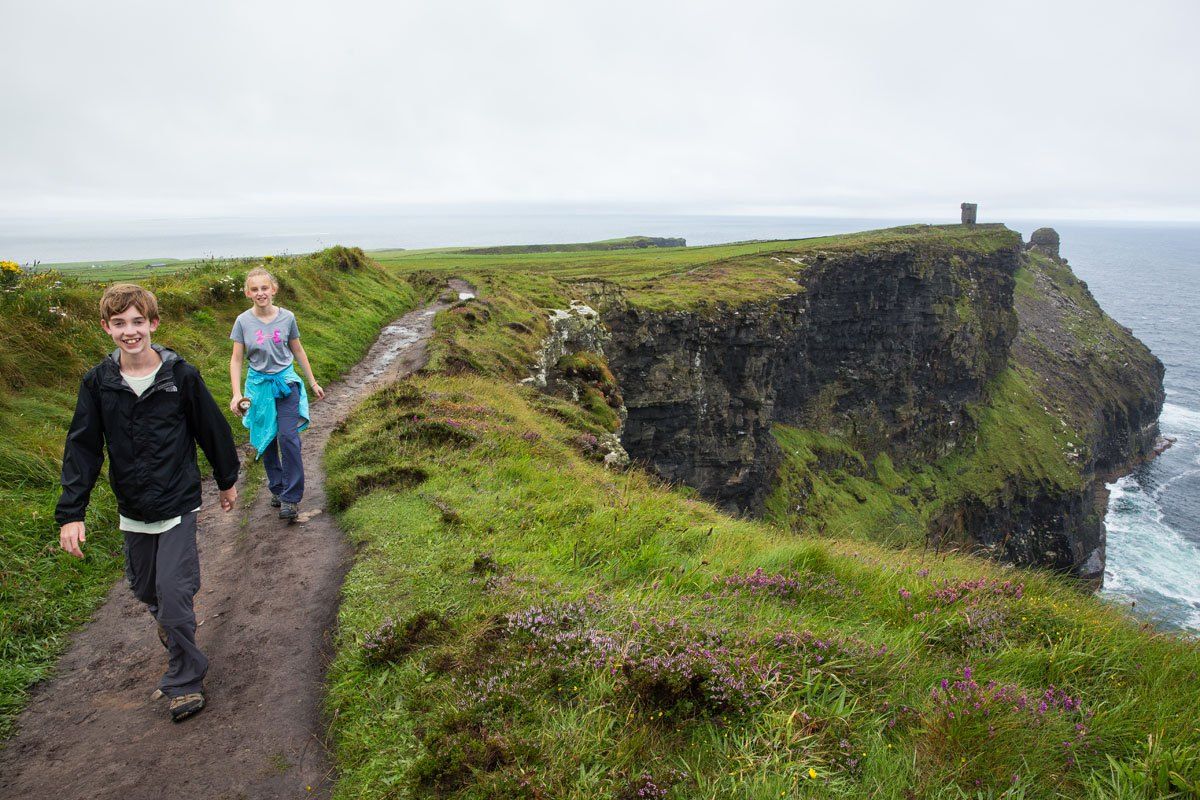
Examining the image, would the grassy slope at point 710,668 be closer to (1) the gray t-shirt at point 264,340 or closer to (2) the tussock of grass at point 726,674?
(2) the tussock of grass at point 726,674

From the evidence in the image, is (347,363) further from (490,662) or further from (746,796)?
(746,796)

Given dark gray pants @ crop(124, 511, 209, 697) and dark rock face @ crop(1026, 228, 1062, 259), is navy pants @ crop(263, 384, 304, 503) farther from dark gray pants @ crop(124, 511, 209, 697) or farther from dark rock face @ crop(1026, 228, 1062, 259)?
dark rock face @ crop(1026, 228, 1062, 259)

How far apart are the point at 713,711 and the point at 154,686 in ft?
18.0

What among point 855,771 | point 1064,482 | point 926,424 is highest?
point 855,771

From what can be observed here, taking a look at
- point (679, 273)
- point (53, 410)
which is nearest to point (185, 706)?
point (53, 410)

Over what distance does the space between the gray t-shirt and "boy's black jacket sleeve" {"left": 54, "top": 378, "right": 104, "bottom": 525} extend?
3754 mm

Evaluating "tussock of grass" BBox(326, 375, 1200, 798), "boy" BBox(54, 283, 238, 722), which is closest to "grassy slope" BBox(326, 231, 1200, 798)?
"tussock of grass" BBox(326, 375, 1200, 798)

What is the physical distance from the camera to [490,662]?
527cm

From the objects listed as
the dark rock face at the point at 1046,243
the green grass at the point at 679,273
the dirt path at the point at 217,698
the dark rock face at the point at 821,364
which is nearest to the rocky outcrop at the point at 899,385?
the dark rock face at the point at 821,364

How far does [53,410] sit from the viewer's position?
11.0 meters

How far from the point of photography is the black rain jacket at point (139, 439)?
5.38 meters

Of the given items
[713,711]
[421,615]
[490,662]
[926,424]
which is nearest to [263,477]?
[421,615]

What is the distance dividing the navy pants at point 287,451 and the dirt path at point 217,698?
0.73 m

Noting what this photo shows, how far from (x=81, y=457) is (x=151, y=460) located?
0.51 meters
